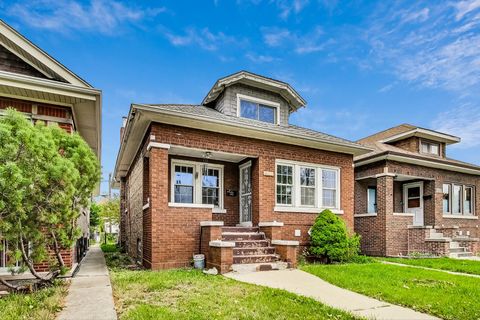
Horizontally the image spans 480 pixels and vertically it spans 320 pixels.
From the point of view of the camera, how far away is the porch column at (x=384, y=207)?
1342 centimetres

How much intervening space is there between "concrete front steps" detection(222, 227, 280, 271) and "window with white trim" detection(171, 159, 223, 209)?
6.31 feet

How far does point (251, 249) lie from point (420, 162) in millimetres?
9801

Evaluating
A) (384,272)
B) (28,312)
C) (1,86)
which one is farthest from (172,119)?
(384,272)

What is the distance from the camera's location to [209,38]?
18.7m

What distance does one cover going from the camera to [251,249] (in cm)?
928

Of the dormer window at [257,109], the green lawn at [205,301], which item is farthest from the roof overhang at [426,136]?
the green lawn at [205,301]

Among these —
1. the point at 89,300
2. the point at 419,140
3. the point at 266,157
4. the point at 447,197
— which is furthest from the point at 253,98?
the point at 447,197

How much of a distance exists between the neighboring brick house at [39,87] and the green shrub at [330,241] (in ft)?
23.4

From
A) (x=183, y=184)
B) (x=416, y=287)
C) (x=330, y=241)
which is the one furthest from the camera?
(x=183, y=184)

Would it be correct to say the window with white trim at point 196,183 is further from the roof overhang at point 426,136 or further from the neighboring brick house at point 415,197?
the roof overhang at point 426,136

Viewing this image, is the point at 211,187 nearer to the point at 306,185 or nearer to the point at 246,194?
the point at 246,194

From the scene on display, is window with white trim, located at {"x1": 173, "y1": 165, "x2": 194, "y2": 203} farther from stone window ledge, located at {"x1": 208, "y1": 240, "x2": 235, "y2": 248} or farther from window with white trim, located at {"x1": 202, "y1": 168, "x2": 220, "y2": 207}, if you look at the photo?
stone window ledge, located at {"x1": 208, "y1": 240, "x2": 235, "y2": 248}

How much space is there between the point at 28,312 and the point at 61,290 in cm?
139

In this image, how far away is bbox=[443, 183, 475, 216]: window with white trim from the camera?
53.8 ft
